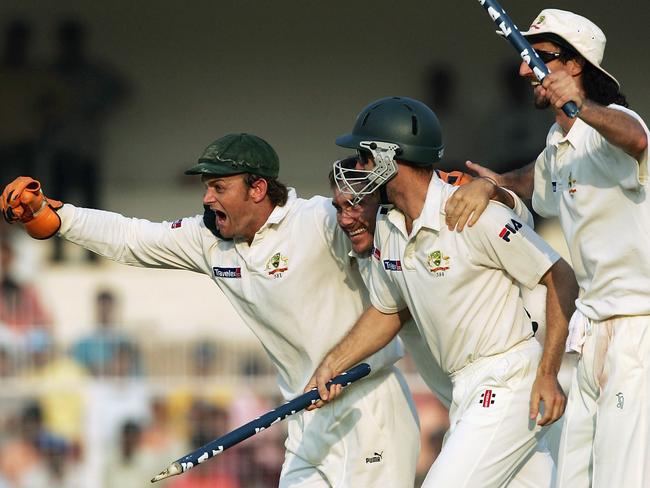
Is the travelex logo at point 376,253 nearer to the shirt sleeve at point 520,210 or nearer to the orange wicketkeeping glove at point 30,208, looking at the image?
the shirt sleeve at point 520,210

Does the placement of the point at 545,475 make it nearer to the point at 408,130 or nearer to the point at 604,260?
the point at 604,260

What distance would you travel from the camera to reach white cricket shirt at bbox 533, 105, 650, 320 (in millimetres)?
4578

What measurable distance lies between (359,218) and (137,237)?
39.6 inches

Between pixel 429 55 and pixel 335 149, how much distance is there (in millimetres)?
1108

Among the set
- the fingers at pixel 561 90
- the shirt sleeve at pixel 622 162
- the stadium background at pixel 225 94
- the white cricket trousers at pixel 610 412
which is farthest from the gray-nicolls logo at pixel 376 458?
the stadium background at pixel 225 94

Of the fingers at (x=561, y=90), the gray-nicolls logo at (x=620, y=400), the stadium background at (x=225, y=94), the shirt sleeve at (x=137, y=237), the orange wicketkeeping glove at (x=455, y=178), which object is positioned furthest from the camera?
the stadium background at (x=225, y=94)

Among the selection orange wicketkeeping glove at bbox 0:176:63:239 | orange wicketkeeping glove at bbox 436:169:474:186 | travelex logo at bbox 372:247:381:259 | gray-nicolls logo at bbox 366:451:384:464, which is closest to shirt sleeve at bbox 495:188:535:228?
orange wicketkeeping glove at bbox 436:169:474:186

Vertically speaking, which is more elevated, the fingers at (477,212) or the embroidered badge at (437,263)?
the fingers at (477,212)

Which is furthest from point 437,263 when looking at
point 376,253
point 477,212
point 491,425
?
point 491,425

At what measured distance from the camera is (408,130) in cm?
507

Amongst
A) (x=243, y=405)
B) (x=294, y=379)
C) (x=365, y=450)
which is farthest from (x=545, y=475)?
(x=243, y=405)

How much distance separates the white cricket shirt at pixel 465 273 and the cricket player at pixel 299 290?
498 mm

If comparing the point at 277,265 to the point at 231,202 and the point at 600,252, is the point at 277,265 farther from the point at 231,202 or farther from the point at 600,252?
the point at 600,252

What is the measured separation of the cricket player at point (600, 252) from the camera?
454 centimetres
